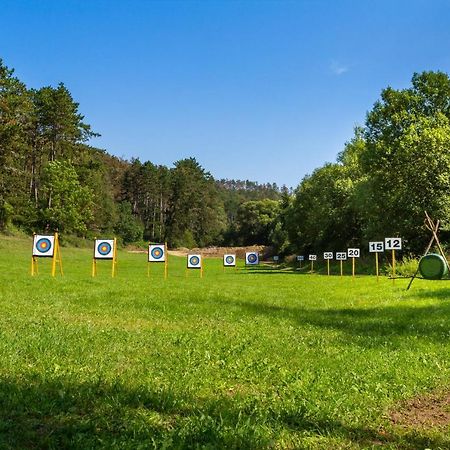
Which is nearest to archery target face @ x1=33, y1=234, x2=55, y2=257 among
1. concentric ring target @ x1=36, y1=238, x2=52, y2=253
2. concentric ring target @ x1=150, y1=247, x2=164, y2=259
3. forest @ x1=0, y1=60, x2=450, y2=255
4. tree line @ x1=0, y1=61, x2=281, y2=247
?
concentric ring target @ x1=36, y1=238, x2=52, y2=253

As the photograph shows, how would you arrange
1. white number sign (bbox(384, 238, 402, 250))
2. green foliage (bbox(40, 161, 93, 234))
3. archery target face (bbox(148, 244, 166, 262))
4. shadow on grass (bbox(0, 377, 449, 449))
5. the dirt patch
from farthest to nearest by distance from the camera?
green foliage (bbox(40, 161, 93, 234)), archery target face (bbox(148, 244, 166, 262)), white number sign (bbox(384, 238, 402, 250)), the dirt patch, shadow on grass (bbox(0, 377, 449, 449))

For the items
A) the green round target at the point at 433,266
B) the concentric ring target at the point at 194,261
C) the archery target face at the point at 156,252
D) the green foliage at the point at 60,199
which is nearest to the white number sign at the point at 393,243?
the green round target at the point at 433,266

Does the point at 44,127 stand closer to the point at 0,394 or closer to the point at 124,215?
the point at 124,215

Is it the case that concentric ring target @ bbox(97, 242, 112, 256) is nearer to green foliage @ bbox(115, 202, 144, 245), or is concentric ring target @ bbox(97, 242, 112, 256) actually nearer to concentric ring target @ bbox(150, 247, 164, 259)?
concentric ring target @ bbox(150, 247, 164, 259)

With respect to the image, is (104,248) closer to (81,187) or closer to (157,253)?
(157,253)

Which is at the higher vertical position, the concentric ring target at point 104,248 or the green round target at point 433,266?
the concentric ring target at point 104,248

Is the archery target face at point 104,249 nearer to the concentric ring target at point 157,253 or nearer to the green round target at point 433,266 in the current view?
the concentric ring target at point 157,253

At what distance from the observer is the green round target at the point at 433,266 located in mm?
14953

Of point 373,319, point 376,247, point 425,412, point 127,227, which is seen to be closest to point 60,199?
point 127,227

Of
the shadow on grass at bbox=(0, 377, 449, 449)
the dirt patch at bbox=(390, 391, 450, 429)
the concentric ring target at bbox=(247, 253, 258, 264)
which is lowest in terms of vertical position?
the dirt patch at bbox=(390, 391, 450, 429)

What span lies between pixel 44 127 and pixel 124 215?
95.8 feet

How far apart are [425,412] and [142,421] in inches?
107

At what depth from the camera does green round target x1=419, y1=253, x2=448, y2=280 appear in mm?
14953

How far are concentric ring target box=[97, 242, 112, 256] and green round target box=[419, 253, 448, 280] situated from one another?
16526mm
